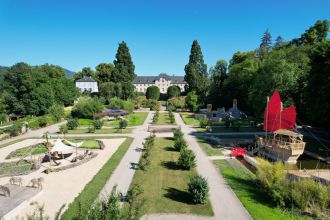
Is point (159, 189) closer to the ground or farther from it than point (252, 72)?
closer to the ground

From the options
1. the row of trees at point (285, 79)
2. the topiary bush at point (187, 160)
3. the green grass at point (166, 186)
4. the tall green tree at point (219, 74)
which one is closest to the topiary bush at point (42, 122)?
the green grass at point (166, 186)

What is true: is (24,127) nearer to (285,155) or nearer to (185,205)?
(185,205)

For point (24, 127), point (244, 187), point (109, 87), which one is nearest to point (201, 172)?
point (244, 187)

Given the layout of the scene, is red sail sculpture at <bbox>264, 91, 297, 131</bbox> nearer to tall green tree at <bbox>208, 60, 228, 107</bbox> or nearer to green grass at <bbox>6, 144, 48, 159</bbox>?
green grass at <bbox>6, 144, 48, 159</bbox>

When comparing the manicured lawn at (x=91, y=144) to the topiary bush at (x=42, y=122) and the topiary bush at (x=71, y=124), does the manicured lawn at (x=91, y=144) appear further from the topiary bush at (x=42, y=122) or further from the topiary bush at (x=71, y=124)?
the topiary bush at (x=42, y=122)

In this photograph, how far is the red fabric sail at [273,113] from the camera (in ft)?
73.5

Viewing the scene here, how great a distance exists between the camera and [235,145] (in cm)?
2659

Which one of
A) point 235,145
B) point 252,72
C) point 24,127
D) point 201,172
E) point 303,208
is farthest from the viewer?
point 252,72

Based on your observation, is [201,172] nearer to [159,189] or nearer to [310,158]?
[159,189]

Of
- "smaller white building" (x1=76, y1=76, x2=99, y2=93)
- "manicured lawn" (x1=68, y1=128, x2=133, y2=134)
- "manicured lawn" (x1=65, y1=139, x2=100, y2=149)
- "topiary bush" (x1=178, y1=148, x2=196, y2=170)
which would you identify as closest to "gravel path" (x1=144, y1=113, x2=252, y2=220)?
"topiary bush" (x1=178, y1=148, x2=196, y2=170)

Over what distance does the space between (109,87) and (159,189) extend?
5047cm

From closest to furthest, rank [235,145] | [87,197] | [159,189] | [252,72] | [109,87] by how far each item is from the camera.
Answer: [87,197] < [159,189] < [235,145] < [252,72] < [109,87]

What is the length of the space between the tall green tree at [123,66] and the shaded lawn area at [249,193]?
53684mm

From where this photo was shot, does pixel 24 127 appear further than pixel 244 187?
Yes
